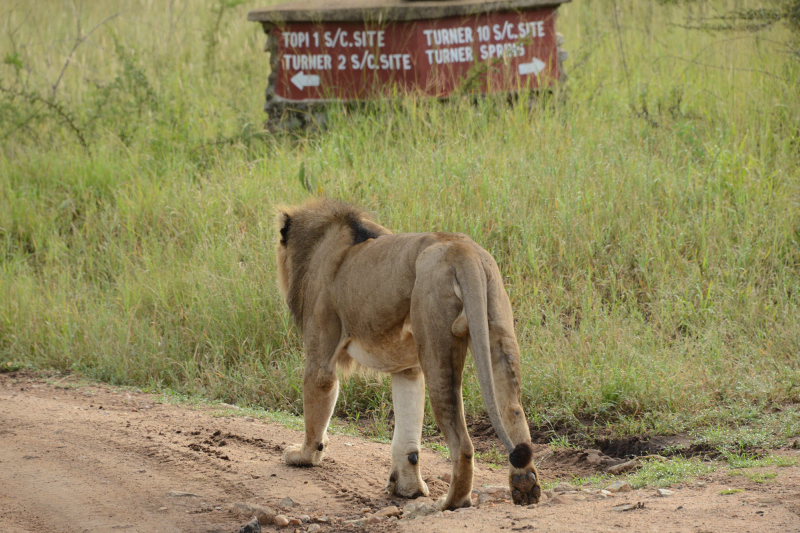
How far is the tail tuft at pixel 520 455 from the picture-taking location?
2.93 m

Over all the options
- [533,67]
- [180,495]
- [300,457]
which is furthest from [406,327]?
[533,67]

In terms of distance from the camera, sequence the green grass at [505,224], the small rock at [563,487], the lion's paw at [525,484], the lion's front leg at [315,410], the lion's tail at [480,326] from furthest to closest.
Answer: the green grass at [505,224]
the lion's front leg at [315,410]
the small rock at [563,487]
the lion's paw at [525,484]
the lion's tail at [480,326]

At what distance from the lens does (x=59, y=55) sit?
36.2 ft

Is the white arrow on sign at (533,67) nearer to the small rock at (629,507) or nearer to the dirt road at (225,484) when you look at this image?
the dirt road at (225,484)

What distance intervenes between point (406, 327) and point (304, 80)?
5291mm

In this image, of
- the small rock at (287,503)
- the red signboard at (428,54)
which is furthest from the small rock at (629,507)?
the red signboard at (428,54)

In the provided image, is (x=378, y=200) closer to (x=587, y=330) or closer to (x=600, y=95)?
(x=587, y=330)

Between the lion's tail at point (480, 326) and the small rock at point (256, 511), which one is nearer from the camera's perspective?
the lion's tail at point (480, 326)

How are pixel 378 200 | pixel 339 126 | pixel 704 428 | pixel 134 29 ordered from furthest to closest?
pixel 134 29, pixel 339 126, pixel 378 200, pixel 704 428

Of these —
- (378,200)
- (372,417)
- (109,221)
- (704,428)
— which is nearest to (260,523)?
(372,417)

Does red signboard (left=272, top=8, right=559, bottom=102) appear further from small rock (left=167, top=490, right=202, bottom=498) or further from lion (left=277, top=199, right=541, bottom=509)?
small rock (left=167, top=490, right=202, bottom=498)

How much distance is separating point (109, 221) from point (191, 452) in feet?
12.2

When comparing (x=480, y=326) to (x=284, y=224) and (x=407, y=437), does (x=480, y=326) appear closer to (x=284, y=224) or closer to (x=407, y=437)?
(x=407, y=437)

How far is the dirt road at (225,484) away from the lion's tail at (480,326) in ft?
1.36
